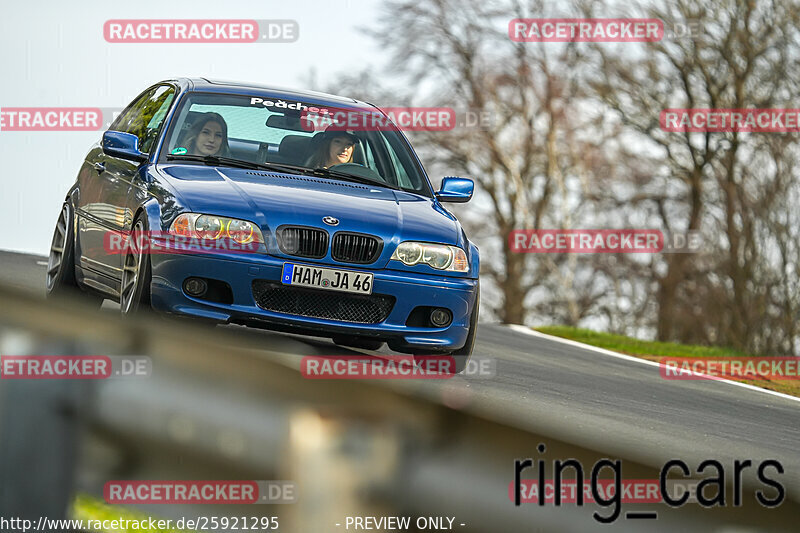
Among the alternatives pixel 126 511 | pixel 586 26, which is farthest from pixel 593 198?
pixel 126 511

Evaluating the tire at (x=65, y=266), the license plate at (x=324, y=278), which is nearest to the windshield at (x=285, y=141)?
the tire at (x=65, y=266)

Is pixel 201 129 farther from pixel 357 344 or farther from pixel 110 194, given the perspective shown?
pixel 357 344

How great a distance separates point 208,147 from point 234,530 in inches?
198

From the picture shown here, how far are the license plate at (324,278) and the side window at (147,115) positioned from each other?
68.4 inches

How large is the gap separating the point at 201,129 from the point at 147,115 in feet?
2.82

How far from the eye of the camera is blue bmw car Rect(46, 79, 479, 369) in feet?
21.7

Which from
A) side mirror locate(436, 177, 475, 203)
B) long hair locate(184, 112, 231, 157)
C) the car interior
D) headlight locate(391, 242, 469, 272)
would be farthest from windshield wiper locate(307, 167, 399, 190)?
headlight locate(391, 242, 469, 272)

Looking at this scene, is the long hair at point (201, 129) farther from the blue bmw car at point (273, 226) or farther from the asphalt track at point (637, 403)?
the asphalt track at point (637, 403)

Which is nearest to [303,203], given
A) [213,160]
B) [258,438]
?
[213,160]

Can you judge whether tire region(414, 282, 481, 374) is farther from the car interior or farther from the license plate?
the car interior

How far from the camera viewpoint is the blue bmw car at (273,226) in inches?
261

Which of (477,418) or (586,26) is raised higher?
(586,26)

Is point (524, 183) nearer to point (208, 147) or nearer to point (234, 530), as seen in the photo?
point (208, 147)

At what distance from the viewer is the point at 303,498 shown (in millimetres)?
2795
